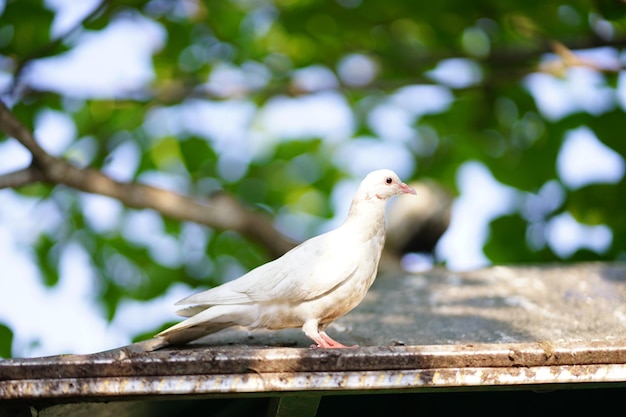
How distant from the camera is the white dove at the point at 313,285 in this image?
2992mm

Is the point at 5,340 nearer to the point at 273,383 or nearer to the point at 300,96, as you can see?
the point at 273,383

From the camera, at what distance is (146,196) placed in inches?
222

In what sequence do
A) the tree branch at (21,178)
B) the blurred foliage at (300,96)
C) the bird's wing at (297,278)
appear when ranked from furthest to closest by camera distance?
the blurred foliage at (300,96)
the tree branch at (21,178)
the bird's wing at (297,278)

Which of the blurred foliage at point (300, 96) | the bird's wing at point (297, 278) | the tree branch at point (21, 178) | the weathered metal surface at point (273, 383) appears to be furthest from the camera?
the blurred foliage at point (300, 96)

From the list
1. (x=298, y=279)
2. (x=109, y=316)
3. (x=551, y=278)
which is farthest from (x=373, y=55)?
(x=298, y=279)

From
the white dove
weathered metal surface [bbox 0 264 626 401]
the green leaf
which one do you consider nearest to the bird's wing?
the white dove

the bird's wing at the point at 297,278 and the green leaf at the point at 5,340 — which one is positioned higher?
the bird's wing at the point at 297,278

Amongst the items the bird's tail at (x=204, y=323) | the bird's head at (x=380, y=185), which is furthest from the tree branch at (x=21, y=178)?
the bird's head at (x=380, y=185)

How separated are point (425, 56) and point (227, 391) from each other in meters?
4.79

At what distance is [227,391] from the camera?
244 cm

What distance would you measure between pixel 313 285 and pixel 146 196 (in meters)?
2.89

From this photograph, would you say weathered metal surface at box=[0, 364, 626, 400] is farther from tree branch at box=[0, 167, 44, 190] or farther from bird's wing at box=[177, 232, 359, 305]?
tree branch at box=[0, 167, 44, 190]

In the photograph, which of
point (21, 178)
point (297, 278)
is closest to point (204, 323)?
point (297, 278)

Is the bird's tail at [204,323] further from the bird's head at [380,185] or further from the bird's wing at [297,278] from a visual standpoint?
the bird's head at [380,185]
